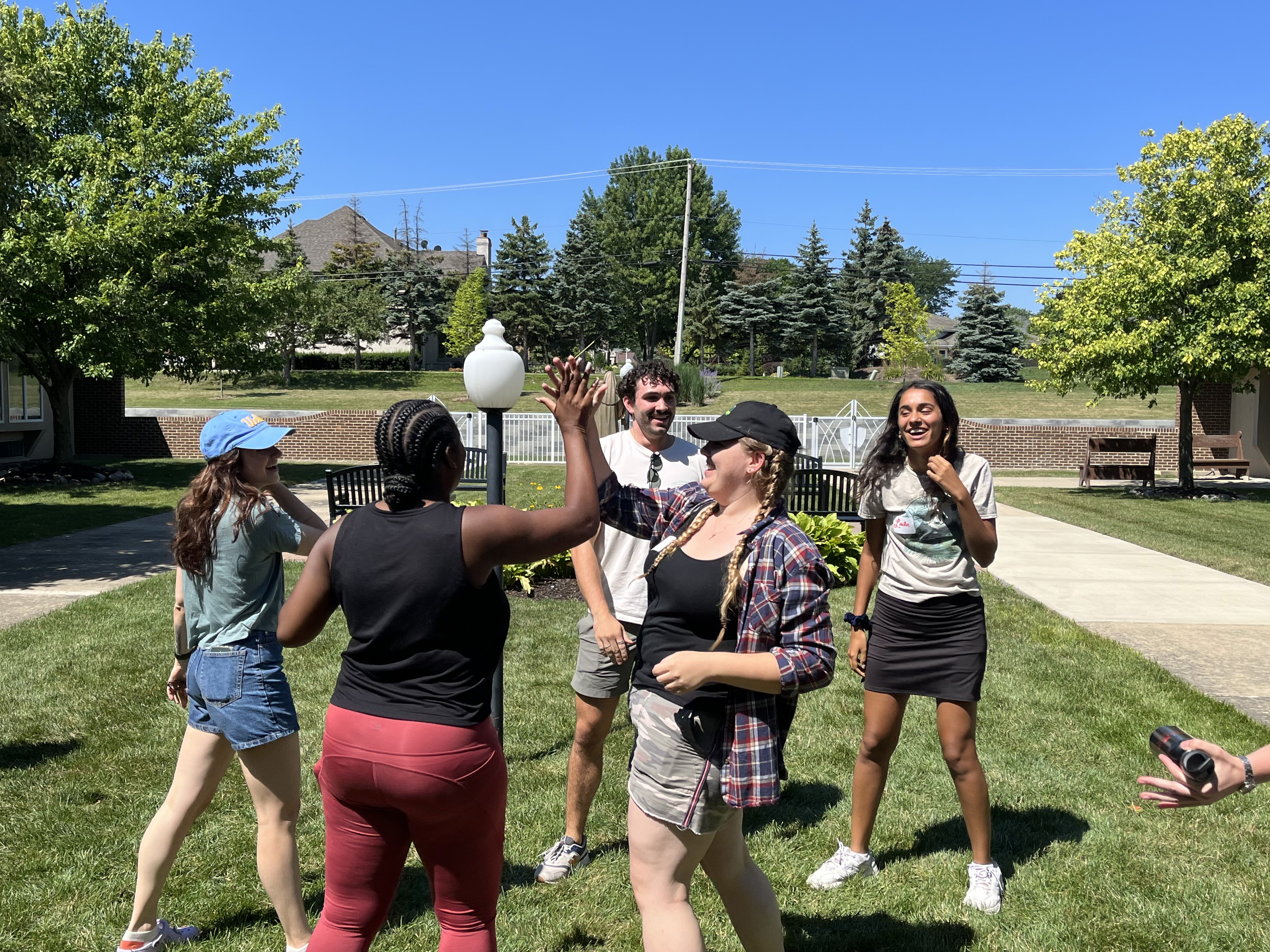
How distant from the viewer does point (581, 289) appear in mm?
56594

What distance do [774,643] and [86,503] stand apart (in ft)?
53.3

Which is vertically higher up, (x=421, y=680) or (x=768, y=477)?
(x=768, y=477)

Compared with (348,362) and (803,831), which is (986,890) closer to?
(803,831)

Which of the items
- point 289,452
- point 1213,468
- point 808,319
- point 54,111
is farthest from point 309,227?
point 1213,468

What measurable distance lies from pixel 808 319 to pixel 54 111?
136 ft

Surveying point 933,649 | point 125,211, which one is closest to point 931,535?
point 933,649

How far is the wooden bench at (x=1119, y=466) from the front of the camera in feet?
65.7

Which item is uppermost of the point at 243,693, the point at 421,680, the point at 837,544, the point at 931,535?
the point at 931,535

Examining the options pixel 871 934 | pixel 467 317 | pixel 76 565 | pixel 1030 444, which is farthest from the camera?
pixel 467 317

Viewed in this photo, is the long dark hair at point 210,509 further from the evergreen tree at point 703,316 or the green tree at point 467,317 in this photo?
the evergreen tree at point 703,316

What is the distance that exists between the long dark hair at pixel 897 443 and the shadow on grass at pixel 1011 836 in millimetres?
1553

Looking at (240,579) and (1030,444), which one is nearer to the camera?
(240,579)

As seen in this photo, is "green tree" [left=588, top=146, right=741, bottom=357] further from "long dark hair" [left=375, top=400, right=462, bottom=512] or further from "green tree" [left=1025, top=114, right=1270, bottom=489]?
"long dark hair" [left=375, top=400, right=462, bottom=512]

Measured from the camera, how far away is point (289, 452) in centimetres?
2923
